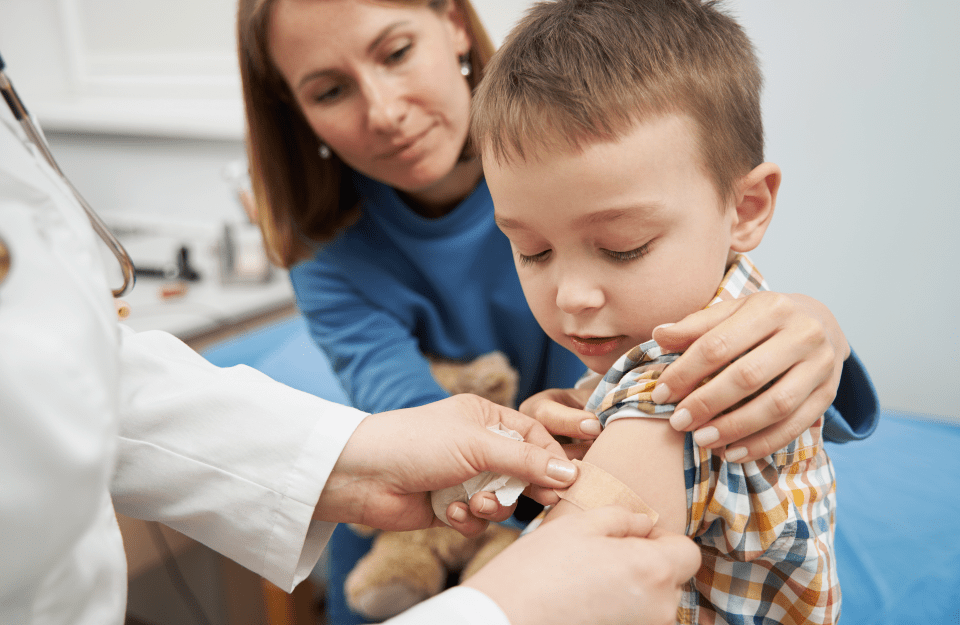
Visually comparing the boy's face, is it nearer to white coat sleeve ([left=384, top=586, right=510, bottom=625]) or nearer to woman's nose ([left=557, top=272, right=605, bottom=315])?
woman's nose ([left=557, top=272, right=605, bottom=315])

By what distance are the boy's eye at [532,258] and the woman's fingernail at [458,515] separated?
0.24m

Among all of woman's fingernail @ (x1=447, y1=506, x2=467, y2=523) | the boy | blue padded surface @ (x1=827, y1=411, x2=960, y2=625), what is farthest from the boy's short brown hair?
blue padded surface @ (x1=827, y1=411, x2=960, y2=625)

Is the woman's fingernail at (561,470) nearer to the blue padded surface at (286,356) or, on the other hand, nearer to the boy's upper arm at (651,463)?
the boy's upper arm at (651,463)

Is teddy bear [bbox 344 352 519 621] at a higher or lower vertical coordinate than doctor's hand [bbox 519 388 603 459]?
lower

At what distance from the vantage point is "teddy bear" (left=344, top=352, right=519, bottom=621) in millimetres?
759

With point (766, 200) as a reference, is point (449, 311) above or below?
below

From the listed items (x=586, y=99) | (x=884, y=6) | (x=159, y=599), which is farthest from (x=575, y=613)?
(x=159, y=599)

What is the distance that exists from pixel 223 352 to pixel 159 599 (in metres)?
0.66

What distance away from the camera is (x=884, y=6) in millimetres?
738

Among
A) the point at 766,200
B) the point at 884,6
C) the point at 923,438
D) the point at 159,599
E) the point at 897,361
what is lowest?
the point at 159,599

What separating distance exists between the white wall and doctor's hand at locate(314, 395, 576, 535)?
0.48 m

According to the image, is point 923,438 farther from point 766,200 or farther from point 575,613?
point 575,613

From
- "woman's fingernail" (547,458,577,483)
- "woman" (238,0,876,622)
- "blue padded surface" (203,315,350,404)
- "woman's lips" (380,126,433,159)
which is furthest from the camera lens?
"blue padded surface" (203,315,350,404)

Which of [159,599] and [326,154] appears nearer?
[326,154]
